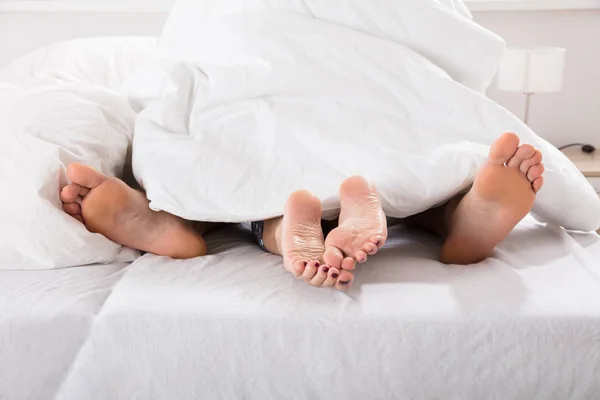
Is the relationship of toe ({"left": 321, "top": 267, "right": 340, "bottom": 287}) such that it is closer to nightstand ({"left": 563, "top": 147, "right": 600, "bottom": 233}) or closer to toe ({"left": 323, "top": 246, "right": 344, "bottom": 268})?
toe ({"left": 323, "top": 246, "right": 344, "bottom": 268})

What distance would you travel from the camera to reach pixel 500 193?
1047 millimetres

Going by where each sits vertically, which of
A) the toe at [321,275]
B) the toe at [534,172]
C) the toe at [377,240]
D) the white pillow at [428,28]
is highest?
the white pillow at [428,28]

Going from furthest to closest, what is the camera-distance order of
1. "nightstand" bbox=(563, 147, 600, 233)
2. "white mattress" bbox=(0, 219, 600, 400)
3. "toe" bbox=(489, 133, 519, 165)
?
1. "nightstand" bbox=(563, 147, 600, 233)
2. "toe" bbox=(489, 133, 519, 165)
3. "white mattress" bbox=(0, 219, 600, 400)

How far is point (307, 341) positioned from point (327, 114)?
420 mm

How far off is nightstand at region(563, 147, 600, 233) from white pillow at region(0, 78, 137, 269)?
1400 mm

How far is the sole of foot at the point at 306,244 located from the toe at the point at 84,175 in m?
A: 0.30

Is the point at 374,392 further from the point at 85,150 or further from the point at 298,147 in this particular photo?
the point at 85,150

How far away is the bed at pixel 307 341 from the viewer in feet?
3.00

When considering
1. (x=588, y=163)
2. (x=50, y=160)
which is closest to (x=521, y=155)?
(x=50, y=160)

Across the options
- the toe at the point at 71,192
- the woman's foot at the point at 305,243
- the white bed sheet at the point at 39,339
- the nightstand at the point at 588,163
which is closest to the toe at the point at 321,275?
the woman's foot at the point at 305,243

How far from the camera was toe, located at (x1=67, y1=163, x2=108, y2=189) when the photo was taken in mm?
1101

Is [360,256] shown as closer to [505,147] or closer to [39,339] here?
[505,147]

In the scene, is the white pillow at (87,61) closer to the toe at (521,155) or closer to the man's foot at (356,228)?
the man's foot at (356,228)

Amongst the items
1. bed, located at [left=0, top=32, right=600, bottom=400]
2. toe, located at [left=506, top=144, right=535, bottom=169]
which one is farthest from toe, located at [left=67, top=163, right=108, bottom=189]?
toe, located at [left=506, top=144, right=535, bottom=169]
